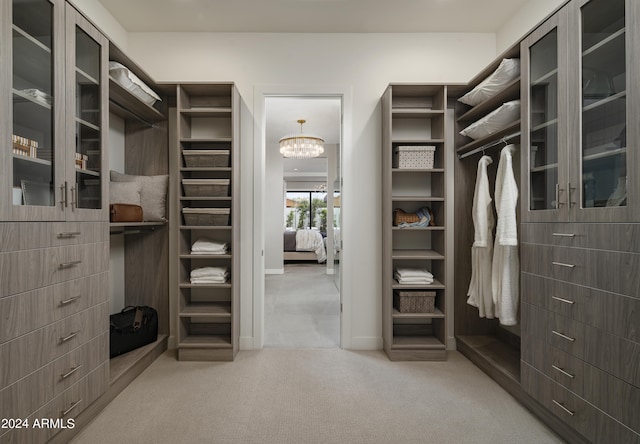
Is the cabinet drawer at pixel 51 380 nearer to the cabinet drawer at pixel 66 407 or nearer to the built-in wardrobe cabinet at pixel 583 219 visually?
the cabinet drawer at pixel 66 407

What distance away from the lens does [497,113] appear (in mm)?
2314

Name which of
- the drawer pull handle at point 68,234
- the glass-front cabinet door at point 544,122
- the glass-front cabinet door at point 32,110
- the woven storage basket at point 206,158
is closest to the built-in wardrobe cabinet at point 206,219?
the woven storage basket at point 206,158

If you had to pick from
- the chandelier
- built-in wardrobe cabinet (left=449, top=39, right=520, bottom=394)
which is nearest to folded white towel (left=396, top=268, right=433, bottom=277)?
built-in wardrobe cabinet (left=449, top=39, right=520, bottom=394)

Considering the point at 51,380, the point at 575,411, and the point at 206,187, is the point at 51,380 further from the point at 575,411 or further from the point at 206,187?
the point at 575,411

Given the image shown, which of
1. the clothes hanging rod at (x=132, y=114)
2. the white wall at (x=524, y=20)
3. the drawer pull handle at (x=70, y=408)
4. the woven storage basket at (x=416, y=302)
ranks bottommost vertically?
the drawer pull handle at (x=70, y=408)

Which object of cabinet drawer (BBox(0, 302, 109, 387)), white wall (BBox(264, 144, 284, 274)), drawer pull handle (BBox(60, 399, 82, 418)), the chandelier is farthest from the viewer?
white wall (BBox(264, 144, 284, 274))

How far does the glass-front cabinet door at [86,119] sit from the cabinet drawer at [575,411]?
2712 mm

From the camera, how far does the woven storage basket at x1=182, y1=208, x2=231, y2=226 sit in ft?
8.87

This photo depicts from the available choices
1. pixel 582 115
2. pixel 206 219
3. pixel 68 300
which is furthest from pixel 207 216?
pixel 582 115

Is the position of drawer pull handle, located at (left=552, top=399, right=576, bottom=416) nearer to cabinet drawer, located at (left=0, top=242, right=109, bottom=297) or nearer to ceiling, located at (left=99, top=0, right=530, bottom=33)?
cabinet drawer, located at (left=0, top=242, right=109, bottom=297)

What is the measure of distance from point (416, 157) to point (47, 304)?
2.61 metres

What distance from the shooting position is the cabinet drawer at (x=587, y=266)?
4.57 ft

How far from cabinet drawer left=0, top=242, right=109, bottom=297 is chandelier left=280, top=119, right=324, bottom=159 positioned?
12.5 ft

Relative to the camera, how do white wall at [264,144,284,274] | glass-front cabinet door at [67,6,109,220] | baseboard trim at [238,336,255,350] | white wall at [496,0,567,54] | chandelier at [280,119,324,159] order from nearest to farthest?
→ glass-front cabinet door at [67,6,109,220] → white wall at [496,0,567,54] → baseboard trim at [238,336,255,350] → chandelier at [280,119,324,159] → white wall at [264,144,284,274]
